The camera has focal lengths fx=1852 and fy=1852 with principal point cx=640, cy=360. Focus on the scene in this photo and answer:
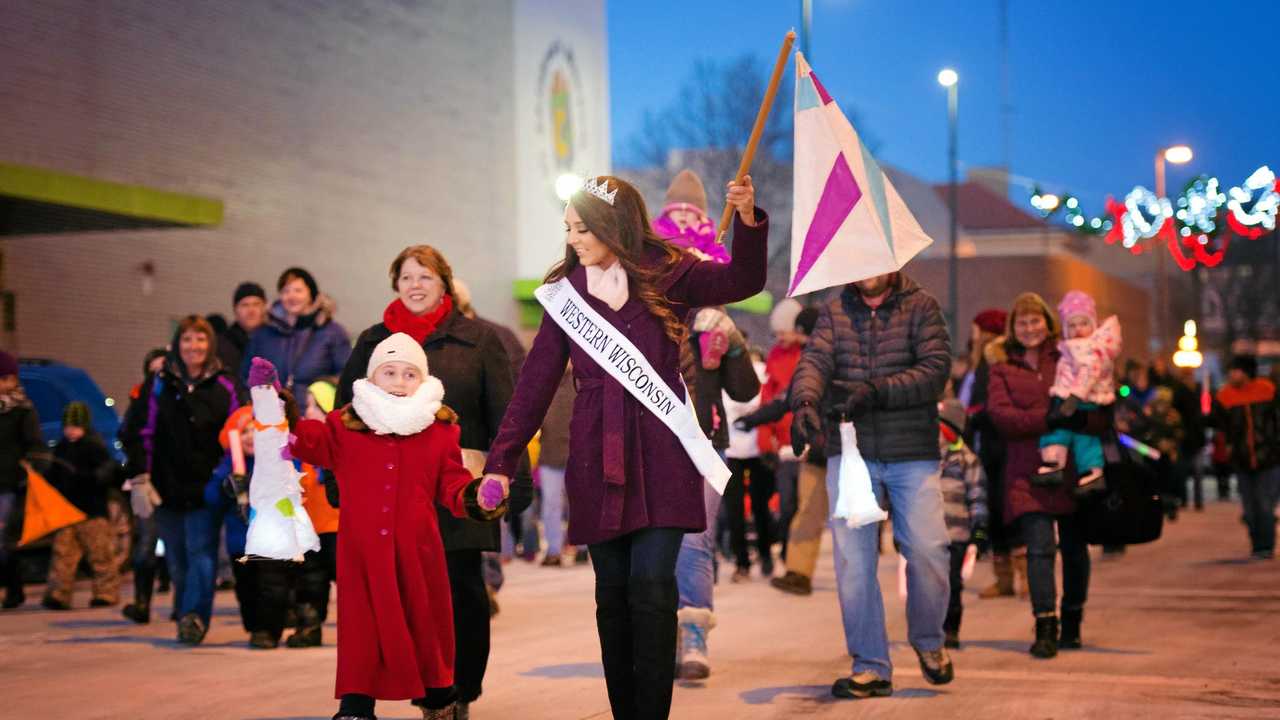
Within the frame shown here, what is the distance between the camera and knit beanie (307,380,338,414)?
438 inches

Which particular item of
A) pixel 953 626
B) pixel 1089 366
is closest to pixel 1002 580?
pixel 953 626

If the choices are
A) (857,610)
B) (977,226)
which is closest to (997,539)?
(857,610)

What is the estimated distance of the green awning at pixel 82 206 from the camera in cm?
1706

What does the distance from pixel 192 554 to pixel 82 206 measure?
25.1 ft

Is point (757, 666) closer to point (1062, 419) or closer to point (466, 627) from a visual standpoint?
point (1062, 419)

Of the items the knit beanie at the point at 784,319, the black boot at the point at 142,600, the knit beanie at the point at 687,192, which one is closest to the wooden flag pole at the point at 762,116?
the knit beanie at the point at 687,192

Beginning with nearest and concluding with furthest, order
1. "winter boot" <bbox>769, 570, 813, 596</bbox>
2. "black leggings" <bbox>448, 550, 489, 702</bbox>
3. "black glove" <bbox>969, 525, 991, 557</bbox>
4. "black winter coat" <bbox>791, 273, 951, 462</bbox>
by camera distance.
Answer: "black leggings" <bbox>448, 550, 489, 702</bbox>
"black winter coat" <bbox>791, 273, 951, 462</bbox>
"black glove" <bbox>969, 525, 991, 557</bbox>
"winter boot" <bbox>769, 570, 813, 596</bbox>

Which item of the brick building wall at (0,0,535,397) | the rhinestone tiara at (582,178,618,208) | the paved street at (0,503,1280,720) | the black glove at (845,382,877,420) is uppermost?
the brick building wall at (0,0,535,397)

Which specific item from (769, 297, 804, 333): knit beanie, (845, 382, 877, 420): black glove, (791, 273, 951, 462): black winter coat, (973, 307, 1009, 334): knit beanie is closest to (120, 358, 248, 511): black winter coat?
(791, 273, 951, 462): black winter coat

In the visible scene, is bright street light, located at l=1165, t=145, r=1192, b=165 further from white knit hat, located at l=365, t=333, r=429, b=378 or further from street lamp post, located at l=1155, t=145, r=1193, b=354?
white knit hat, located at l=365, t=333, r=429, b=378

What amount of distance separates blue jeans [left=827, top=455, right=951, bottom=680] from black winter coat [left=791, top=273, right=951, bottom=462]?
0.10 meters

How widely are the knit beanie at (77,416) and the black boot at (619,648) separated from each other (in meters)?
8.83

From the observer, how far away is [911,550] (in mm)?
A: 8703

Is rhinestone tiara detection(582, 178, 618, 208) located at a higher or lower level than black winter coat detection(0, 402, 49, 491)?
higher
